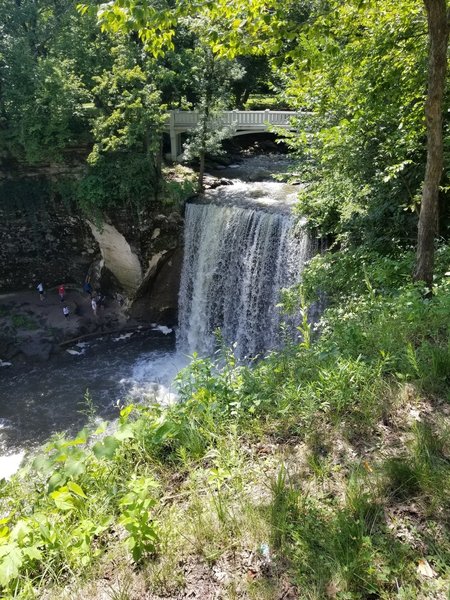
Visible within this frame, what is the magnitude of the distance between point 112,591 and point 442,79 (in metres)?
4.57

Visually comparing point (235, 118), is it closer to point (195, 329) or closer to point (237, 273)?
point (237, 273)

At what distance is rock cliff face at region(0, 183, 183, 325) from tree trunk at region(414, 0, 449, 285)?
10233 mm

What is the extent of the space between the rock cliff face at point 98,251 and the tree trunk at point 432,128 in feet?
33.6

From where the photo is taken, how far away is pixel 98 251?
1563 cm

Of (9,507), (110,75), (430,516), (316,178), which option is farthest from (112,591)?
(110,75)

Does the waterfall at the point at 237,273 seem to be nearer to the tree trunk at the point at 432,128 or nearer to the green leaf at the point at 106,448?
the tree trunk at the point at 432,128

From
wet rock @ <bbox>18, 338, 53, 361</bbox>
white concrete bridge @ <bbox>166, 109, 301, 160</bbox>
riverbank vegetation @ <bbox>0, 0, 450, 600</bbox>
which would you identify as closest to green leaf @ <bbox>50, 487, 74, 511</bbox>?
riverbank vegetation @ <bbox>0, 0, 450, 600</bbox>

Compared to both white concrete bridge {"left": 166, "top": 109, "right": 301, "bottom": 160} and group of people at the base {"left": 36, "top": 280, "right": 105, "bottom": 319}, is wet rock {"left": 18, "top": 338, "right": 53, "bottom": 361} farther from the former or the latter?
white concrete bridge {"left": 166, "top": 109, "right": 301, "bottom": 160}

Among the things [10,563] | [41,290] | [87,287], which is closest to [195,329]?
[87,287]

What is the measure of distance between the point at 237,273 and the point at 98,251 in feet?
20.5

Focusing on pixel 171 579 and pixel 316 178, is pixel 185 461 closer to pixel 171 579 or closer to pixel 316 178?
pixel 171 579

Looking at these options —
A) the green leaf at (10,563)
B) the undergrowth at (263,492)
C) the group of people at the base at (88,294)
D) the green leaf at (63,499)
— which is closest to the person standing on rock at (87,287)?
the group of people at the base at (88,294)

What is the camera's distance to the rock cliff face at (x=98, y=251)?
46.8ft

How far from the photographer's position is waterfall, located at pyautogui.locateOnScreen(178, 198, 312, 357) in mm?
10797
